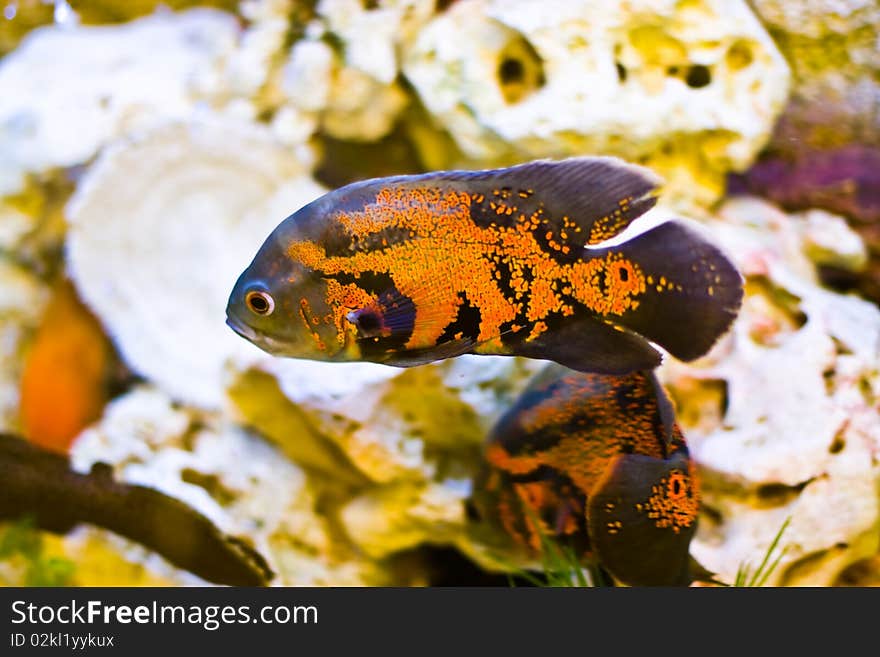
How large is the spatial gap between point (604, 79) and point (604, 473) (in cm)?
74

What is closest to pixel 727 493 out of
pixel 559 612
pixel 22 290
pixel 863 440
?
pixel 863 440

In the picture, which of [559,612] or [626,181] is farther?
[559,612]

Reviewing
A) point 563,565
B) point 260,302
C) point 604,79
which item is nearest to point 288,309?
point 260,302

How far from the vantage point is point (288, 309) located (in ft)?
2.57

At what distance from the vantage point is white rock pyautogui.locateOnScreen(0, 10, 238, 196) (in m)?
1.57

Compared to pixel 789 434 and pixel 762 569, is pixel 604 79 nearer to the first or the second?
pixel 789 434

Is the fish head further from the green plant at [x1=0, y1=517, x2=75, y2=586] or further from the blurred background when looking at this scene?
the green plant at [x1=0, y1=517, x2=75, y2=586]

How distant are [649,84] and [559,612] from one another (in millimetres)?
981

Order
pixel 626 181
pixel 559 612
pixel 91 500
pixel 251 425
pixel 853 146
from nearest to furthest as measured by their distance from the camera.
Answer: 1. pixel 626 181
2. pixel 559 612
3. pixel 853 146
4. pixel 91 500
5. pixel 251 425

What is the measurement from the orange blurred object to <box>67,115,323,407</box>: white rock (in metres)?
0.07

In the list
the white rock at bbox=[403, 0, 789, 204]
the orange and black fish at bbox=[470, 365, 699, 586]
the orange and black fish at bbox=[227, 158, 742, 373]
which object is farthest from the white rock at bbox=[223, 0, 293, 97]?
the orange and black fish at bbox=[470, 365, 699, 586]

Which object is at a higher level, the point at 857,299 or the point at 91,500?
the point at 857,299

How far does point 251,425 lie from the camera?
58.0 inches

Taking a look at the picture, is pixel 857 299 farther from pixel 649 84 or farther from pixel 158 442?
pixel 158 442
